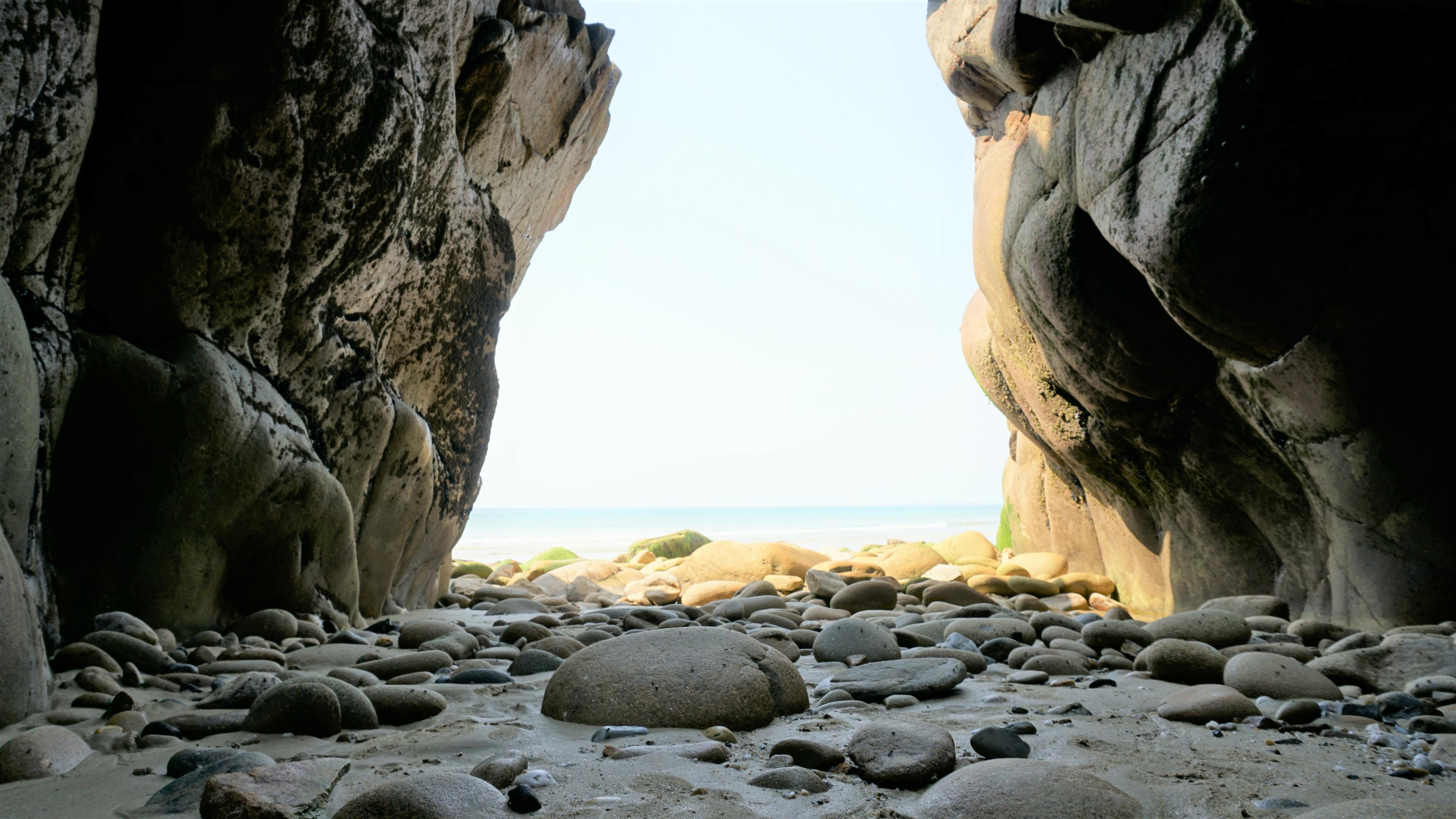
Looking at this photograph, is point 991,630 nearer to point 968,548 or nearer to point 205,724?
point 205,724

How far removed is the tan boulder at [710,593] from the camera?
771 centimetres

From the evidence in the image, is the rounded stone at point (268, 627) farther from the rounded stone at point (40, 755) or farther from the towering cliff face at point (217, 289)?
the rounded stone at point (40, 755)

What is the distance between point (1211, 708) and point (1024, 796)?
128cm

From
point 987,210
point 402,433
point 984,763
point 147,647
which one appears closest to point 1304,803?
point 984,763

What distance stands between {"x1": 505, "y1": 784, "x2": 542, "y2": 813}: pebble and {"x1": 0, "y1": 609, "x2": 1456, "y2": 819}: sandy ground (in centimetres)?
2

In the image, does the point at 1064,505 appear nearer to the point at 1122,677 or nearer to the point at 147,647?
the point at 1122,677

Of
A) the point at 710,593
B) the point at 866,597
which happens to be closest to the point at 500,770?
the point at 866,597

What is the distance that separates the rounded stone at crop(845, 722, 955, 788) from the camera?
1905mm

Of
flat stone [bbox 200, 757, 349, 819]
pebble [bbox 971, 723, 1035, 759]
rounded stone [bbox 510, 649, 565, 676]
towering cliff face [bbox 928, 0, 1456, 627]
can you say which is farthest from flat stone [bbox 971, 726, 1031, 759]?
towering cliff face [bbox 928, 0, 1456, 627]

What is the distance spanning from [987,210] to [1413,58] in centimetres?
324

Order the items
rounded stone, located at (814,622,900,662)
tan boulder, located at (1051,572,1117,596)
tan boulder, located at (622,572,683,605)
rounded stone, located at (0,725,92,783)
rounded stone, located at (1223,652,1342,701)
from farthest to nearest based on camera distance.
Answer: tan boulder, located at (1051,572,1117,596) → tan boulder, located at (622,572,683,605) → rounded stone, located at (814,622,900,662) → rounded stone, located at (1223,652,1342,701) → rounded stone, located at (0,725,92,783)

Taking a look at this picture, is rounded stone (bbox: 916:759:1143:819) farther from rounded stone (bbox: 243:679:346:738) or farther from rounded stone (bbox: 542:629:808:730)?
rounded stone (bbox: 243:679:346:738)

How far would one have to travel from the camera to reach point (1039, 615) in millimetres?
4898

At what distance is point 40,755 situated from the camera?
6.23 feet
